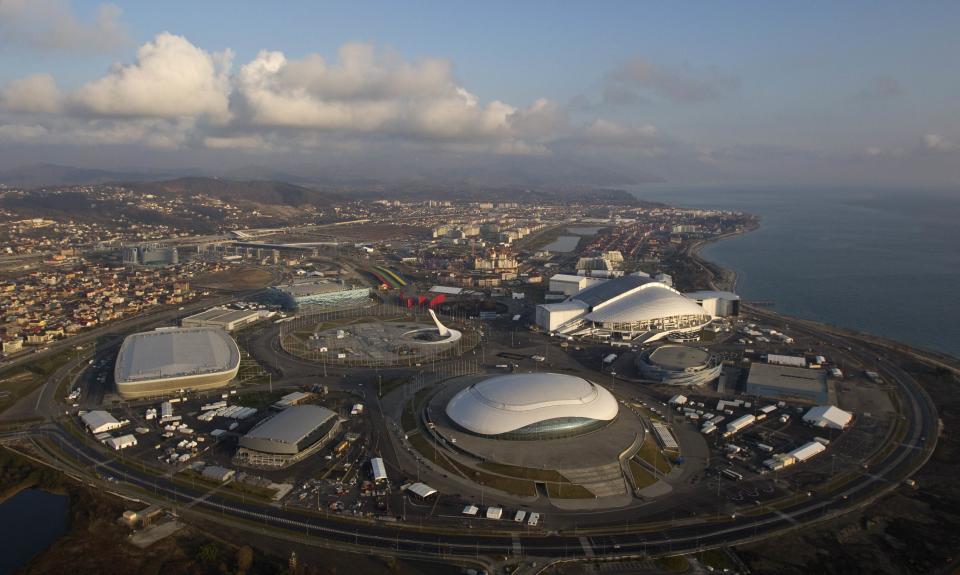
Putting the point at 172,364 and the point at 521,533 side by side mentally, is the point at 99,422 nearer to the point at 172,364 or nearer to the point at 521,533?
the point at 172,364

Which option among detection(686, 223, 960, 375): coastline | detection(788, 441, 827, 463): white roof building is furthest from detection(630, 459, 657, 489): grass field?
detection(686, 223, 960, 375): coastline

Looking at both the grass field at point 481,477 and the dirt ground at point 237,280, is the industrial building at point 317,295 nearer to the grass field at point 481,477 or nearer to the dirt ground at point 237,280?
the dirt ground at point 237,280

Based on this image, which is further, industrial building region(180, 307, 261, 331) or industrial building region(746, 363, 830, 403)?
industrial building region(180, 307, 261, 331)

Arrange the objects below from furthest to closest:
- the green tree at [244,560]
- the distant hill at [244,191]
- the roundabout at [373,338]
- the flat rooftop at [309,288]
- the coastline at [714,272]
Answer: the distant hill at [244,191]
the coastline at [714,272]
the flat rooftop at [309,288]
the roundabout at [373,338]
the green tree at [244,560]

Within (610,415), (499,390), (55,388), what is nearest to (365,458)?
(499,390)

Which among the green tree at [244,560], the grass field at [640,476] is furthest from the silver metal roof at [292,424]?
the grass field at [640,476]

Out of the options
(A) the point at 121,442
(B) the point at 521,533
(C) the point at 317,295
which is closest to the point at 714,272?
(C) the point at 317,295

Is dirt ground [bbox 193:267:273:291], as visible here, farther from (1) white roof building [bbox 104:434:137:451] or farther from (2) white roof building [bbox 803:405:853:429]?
(2) white roof building [bbox 803:405:853:429]

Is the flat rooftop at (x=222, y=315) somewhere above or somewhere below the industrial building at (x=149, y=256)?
below
